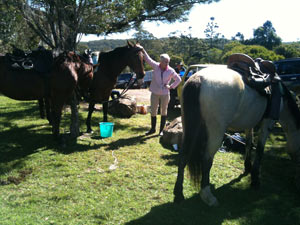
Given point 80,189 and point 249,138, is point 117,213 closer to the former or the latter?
point 80,189

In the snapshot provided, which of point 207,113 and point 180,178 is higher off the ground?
point 207,113

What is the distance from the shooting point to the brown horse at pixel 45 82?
4.68 metres

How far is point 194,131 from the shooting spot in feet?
9.64

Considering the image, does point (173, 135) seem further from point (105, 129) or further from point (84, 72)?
point (84, 72)

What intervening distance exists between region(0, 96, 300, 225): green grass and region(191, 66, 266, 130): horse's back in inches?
44.5

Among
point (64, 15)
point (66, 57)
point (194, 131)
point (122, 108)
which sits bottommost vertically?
point (122, 108)

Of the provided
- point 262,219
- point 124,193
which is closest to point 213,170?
point 262,219

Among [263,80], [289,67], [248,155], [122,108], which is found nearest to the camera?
[263,80]

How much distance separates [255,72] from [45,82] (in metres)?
4.00

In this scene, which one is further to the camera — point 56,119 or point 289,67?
point 289,67

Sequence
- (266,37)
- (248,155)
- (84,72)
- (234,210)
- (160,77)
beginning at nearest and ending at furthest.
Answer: (234,210)
(248,155)
(84,72)
(160,77)
(266,37)

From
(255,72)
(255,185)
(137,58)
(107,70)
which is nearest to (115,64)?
(107,70)

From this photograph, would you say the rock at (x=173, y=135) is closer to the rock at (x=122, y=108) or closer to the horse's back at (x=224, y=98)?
→ the horse's back at (x=224, y=98)

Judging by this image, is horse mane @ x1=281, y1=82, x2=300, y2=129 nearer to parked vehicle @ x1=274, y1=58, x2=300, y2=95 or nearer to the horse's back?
the horse's back
